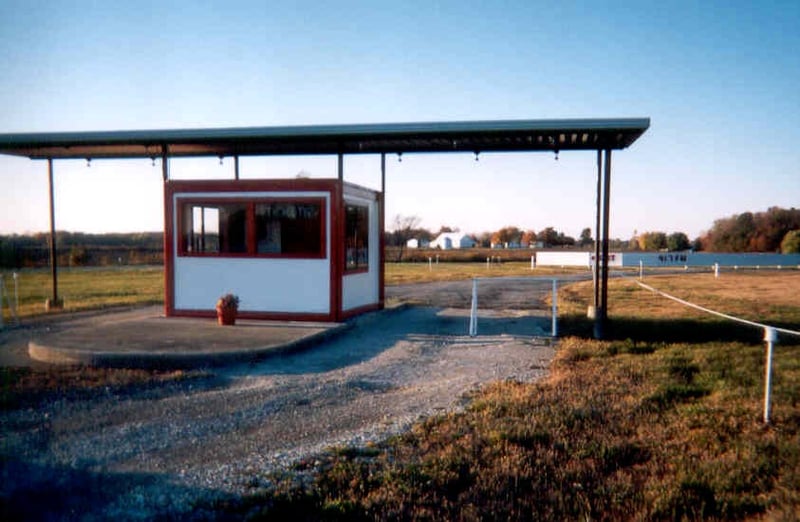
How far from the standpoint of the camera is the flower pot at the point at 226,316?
1133cm

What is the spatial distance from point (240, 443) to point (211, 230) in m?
8.60

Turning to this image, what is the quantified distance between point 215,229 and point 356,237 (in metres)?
3.12

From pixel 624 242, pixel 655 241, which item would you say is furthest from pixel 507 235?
pixel 655 241

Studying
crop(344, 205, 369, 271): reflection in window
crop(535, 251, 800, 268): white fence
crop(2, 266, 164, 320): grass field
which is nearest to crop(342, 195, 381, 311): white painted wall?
crop(344, 205, 369, 271): reflection in window

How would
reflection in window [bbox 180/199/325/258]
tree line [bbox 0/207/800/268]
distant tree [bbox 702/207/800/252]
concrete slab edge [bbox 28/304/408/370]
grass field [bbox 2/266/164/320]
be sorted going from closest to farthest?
1. concrete slab edge [bbox 28/304/408/370]
2. reflection in window [bbox 180/199/325/258]
3. grass field [bbox 2/266/164/320]
4. tree line [bbox 0/207/800/268]
5. distant tree [bbox 702/207/800/252]

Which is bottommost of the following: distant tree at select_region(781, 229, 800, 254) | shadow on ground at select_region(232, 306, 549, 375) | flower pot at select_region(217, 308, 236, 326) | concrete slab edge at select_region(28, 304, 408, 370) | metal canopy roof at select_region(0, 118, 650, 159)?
shadow on ground at select_region(232, 306, 549, 375)

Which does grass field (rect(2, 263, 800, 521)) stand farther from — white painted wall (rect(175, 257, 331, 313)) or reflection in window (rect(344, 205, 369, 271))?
reflection in window (rect(344, 205, 369, 271))

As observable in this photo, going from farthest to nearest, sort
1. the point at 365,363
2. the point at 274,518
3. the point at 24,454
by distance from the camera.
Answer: the point at 365,363
the point at 24,454
the point at 274,518

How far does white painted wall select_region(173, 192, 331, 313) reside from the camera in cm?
1205

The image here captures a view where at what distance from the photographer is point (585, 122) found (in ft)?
33.9

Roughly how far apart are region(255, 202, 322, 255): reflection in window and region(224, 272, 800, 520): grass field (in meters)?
6.08

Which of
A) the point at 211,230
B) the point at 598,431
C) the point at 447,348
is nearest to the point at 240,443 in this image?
the point at 598,431

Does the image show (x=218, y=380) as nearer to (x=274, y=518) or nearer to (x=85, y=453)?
(x=85, y=453)

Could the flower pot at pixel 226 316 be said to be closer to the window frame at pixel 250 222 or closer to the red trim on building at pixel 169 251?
the window frame at pixel 250 222
